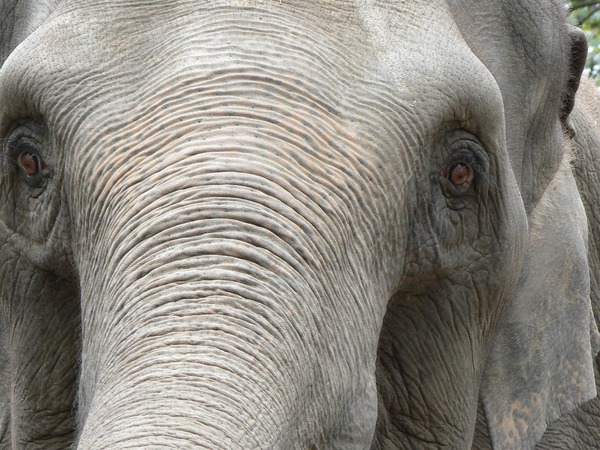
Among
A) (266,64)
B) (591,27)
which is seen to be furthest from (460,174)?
(591,27)

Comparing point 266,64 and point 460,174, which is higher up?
point 266,64

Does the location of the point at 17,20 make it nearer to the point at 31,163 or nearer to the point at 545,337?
the point at 31,163

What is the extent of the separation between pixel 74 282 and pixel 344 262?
0.71m

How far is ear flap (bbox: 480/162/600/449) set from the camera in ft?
13.0

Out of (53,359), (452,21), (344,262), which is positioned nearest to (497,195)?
(452,21)

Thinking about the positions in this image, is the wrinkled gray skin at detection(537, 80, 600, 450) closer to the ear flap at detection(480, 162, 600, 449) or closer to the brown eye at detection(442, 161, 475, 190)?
the ear flap at detection(480, 162, 600, 449)

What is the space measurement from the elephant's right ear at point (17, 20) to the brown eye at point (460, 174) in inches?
39.0

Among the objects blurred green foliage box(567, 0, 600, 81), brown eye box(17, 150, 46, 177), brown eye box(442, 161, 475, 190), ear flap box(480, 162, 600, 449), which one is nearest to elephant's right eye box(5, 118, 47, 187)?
brown eye box(17, 150, 46, 177)

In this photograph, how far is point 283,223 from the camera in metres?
2.89

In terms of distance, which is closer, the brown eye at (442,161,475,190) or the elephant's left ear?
the brown eye at (442,161,475,190)

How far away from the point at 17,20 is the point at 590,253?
7.50ft

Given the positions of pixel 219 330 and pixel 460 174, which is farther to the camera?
pixel 460 174

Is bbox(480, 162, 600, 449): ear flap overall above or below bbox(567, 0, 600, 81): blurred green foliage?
below

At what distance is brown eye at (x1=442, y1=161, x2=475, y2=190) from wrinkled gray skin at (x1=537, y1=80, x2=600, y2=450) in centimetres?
153
